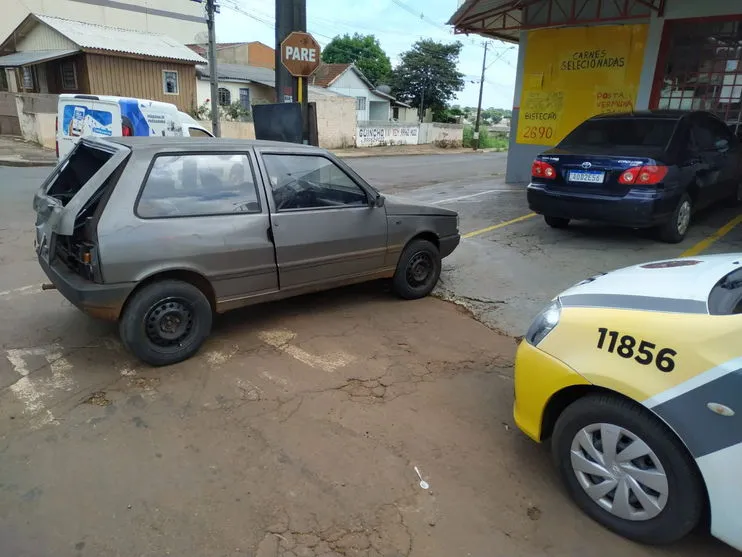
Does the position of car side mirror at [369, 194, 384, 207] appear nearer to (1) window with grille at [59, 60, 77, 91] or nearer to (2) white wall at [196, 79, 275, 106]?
(1) window with grille at [59, 60, 77, 91]

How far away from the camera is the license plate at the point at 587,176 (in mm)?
6586

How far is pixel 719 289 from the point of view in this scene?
97.3 inches

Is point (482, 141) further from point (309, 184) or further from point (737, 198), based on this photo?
point (309, 184)

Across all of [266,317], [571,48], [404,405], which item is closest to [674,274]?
[404,405]

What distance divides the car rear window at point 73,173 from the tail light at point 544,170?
5.39 m

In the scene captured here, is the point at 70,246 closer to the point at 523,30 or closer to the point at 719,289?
the point at 719,289

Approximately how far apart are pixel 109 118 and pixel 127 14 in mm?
35884

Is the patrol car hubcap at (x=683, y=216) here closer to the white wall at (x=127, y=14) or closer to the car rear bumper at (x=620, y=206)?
the car rear bumper at (x=620, y=206)

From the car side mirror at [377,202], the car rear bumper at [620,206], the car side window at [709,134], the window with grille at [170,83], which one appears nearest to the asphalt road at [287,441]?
the car side mirror at [377,202]

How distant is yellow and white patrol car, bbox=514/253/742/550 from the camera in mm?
2094

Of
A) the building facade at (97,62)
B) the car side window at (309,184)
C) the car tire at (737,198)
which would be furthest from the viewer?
the building facade at (97,62)

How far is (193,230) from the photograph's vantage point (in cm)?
391

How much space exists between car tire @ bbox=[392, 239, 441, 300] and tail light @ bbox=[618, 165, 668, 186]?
8.76 ft

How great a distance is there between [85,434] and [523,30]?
12062 mm
